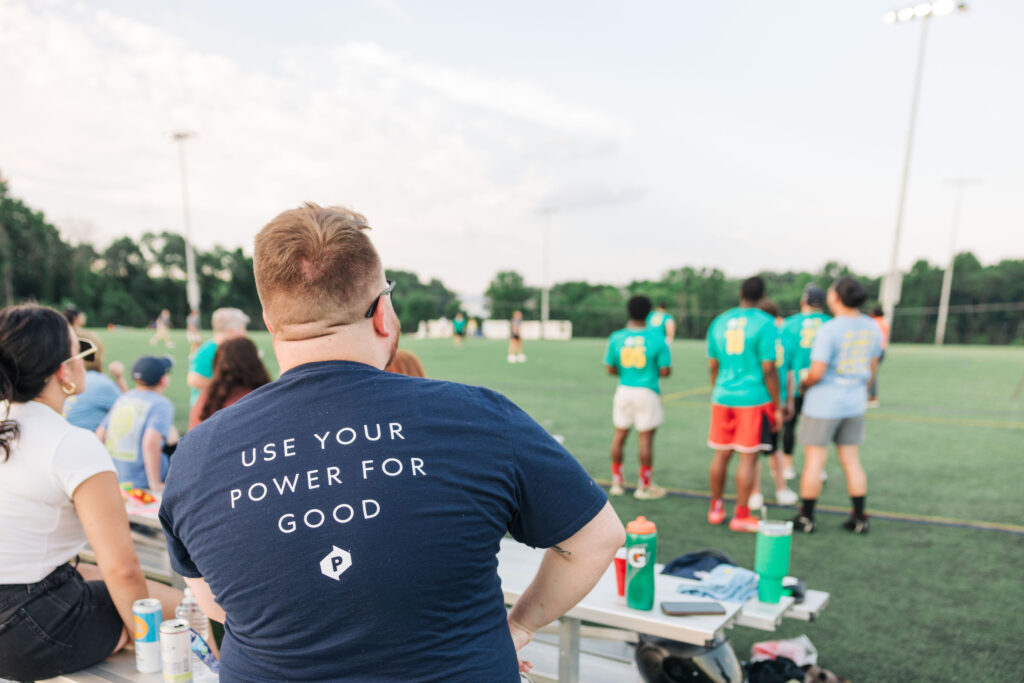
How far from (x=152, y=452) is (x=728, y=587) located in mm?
→ 3518

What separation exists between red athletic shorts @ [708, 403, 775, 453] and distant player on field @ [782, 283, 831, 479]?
3.54 ft

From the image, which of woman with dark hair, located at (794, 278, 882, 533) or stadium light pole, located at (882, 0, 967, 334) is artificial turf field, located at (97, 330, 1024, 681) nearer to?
woman with dark hair, located at (794, 278, 882, 533)

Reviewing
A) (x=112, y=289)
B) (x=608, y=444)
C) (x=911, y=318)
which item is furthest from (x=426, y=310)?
(x=608, y=444)

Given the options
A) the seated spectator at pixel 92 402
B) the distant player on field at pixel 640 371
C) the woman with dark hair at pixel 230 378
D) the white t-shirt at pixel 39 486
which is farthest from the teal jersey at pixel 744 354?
the seated spectator at pixel 92 402

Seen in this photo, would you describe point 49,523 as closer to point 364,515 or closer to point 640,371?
point 364,515

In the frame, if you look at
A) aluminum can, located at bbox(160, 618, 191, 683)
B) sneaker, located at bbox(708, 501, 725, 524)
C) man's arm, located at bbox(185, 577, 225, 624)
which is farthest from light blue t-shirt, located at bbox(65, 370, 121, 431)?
sneaker, located at bbox(708, 501, 725, 524)

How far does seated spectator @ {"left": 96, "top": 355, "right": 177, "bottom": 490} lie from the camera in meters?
3.94

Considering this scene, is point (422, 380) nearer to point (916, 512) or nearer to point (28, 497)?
point (28, 497)

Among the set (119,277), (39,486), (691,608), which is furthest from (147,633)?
(119,277)

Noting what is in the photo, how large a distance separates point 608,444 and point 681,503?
273 cm

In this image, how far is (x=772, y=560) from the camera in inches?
98.3

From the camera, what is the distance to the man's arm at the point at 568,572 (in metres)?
1.26

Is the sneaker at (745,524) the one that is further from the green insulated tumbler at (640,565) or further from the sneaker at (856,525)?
the green insulated tumbler at (640,565)

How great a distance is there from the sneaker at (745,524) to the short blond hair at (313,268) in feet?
15.0
